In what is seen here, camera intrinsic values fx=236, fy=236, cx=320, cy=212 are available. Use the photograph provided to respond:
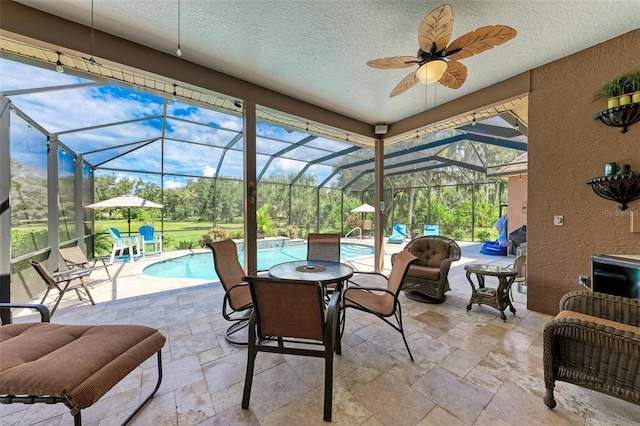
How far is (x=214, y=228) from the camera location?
27.5 ft

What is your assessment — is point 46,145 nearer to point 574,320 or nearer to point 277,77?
point 277,77

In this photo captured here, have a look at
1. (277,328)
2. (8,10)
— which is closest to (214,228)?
(8,10)

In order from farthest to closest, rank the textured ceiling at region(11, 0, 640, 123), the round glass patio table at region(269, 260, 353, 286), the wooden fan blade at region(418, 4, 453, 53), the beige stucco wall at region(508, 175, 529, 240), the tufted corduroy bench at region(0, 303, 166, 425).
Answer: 1. the beige stucco wall at region(508, 175, 529, 240)
2. the round glass patio table at region(269, 260, 353, 286)
3. the textured ceiling at region(11, 0, 640, 123)
4. the wooden fan blade at region(418, 4, 453, 53)
5. the tufted corduroy bench at region(0, 303, 166, 425)

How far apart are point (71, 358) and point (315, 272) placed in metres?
1.80

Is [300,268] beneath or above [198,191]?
beneath

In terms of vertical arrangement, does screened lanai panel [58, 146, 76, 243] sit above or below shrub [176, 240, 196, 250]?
above

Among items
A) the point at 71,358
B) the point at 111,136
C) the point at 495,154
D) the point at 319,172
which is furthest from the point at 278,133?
the point at 495,154

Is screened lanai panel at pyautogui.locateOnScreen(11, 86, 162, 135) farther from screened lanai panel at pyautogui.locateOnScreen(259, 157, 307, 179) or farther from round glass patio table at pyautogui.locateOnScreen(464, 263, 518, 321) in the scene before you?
round glass patio table at pyautogui.locateOnScreen(464, 263, 518, 321)

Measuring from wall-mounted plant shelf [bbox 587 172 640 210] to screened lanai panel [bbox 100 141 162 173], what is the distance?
29.4ft

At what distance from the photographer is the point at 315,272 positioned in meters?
2.52

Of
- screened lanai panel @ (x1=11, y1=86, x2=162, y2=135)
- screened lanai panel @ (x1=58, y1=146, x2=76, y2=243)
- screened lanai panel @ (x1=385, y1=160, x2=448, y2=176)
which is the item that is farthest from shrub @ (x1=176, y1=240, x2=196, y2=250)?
screened lanai panel @ (x1=385, y1=160, x2=448, y2=176)

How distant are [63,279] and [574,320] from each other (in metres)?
5.21

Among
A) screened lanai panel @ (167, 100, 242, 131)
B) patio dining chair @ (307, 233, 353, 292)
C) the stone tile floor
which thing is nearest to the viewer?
the stone tile floor

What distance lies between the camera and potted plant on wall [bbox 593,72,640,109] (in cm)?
237
